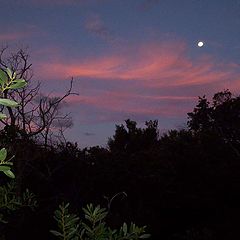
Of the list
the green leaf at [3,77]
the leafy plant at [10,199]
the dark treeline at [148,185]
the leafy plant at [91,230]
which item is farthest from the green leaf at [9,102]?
the dark treeline at [148,185]

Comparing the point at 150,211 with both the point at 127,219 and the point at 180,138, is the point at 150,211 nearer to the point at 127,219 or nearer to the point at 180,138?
the point at 127,219

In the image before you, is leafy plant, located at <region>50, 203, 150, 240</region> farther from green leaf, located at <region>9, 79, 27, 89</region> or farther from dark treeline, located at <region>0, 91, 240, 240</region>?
dark treeline, located at <region>0, 91, 240, 240</region>

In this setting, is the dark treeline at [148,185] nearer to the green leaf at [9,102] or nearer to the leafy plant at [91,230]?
the leafy plant at [91,230]

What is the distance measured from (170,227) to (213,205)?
1.62 m

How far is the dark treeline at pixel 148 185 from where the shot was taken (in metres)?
11.3

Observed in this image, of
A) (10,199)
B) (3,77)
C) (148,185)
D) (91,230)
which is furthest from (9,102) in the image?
(148,185)

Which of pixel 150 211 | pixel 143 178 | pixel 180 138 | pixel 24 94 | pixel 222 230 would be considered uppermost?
pixel 24 94

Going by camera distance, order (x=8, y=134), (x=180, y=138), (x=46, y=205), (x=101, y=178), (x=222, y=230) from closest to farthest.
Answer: (x=8, y=134) → (x=222, y=230) → (x=46, y=205) → (x=101, y=178) → (x=180, y=138)

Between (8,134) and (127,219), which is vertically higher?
(8,134)

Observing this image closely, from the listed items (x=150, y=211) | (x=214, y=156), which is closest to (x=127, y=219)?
(x=150, y=211)

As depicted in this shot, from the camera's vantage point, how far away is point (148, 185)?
12664mm

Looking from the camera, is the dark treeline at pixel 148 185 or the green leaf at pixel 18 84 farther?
the dark treeline at pixel 148 185

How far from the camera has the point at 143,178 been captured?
12.7 meters

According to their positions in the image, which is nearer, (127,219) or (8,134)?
(8,134)
